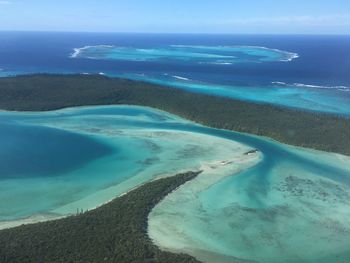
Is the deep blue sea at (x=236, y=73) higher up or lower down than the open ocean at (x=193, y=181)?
higher up

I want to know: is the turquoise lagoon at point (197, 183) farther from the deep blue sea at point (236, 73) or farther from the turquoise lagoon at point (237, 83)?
the deep blue sea at point (236, 73)

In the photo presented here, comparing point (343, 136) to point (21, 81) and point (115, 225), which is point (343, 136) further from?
point (21, 81)

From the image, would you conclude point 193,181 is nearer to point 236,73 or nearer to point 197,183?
point 197,183

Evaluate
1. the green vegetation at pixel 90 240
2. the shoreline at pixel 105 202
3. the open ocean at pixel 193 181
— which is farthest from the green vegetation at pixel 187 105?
the green vegetation at pixel 90 240

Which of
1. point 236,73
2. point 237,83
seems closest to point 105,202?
point 237,83

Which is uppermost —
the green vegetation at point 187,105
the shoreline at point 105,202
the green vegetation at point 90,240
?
the green vegetation at point 187,105

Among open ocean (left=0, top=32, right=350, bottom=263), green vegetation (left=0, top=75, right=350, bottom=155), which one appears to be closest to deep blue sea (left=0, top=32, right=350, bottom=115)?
open ocean (left=0, top=32, right=350, bottom=263)
